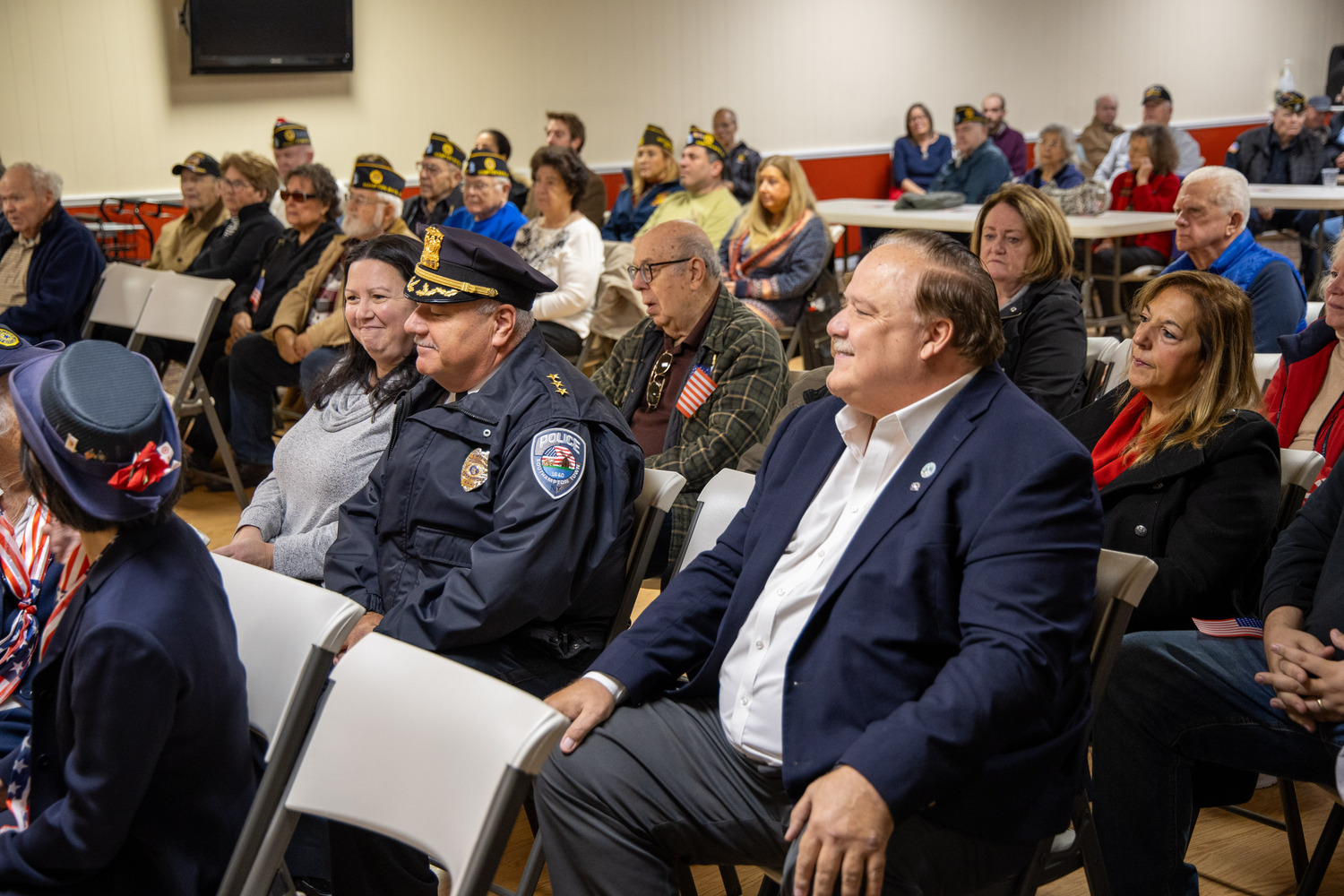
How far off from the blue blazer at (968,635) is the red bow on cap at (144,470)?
0.83m

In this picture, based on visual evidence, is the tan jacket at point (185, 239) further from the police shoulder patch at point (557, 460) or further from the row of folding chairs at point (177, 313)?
the police shoulder patch at point (557, 460)

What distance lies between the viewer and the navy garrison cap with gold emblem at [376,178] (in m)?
4.66

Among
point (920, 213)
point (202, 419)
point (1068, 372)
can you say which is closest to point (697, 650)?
point (1068, 372)

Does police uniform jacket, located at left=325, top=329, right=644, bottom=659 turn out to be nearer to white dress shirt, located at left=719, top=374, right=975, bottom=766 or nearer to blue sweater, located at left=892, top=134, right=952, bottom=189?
white dress shirt, located at left=719, top=374, right=975, bottom=766

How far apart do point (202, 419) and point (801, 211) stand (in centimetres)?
279

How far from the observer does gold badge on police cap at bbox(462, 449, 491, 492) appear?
6.93ft

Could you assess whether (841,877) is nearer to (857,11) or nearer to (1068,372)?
(1068,372)

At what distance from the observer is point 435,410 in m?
2.23

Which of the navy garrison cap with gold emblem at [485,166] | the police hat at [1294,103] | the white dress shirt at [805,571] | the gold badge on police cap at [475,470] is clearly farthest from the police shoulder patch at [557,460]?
the police hat at [1294,103]

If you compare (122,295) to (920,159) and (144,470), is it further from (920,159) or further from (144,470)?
(920,159)

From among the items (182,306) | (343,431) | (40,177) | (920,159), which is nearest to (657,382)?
(343,431)

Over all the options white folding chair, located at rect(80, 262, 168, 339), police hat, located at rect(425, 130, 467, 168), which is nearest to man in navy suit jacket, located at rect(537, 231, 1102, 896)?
white folding chair, located at rect(80, 262, 168, 339)

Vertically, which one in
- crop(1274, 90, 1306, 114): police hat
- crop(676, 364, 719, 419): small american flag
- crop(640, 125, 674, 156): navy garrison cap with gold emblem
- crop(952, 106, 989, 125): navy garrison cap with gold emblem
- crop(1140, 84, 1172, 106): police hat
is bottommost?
crop(676, 364, 719, 419): small american flag

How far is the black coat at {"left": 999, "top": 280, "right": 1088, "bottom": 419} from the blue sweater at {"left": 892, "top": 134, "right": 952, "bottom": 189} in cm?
847
